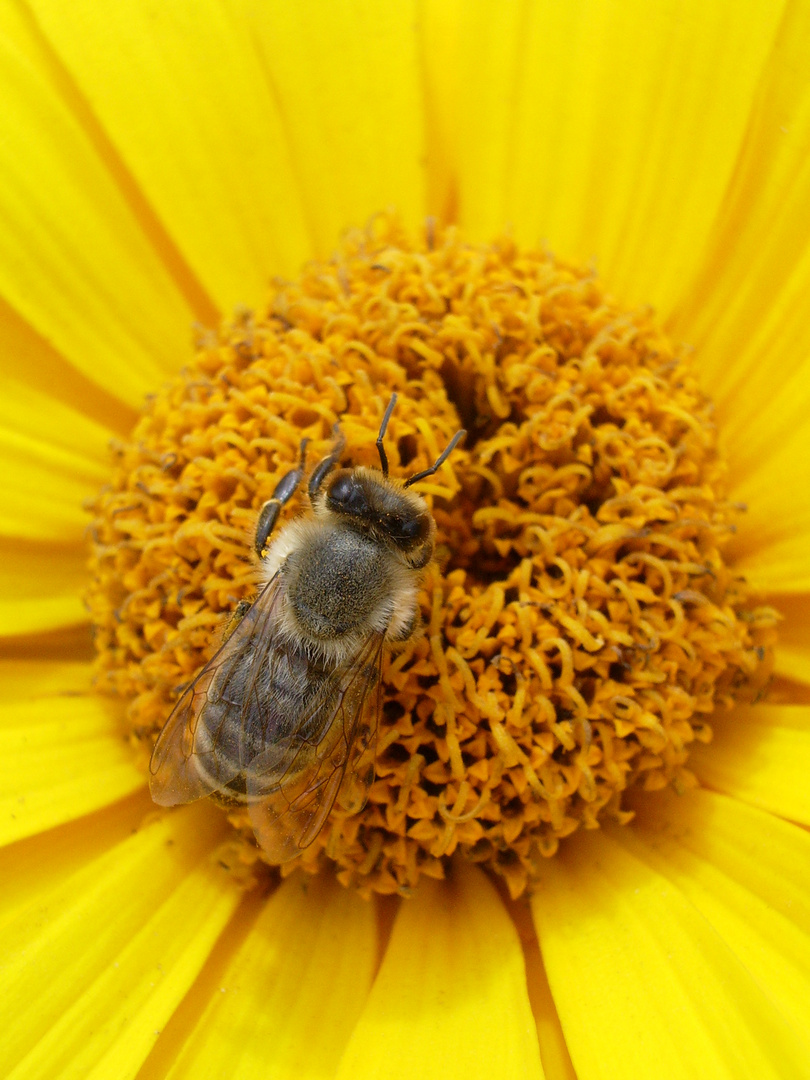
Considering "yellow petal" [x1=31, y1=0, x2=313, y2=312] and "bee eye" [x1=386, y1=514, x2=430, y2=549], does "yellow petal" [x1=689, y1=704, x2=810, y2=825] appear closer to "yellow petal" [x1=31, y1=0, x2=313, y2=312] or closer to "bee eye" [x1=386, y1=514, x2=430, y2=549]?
"bee eye" [x1=386, y1=514, x2=430, y2=549]

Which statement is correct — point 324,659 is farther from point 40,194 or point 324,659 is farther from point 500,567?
point 40,194

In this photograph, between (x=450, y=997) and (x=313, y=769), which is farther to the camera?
(x=450, y=997)

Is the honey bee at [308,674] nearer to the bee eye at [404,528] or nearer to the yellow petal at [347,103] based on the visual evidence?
the bee eye at [404,528]

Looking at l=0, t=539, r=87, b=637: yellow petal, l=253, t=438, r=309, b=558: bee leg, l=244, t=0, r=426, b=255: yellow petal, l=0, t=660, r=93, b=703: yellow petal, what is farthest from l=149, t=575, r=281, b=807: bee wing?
l=244, t=0, r=426, b=255: yellow petal

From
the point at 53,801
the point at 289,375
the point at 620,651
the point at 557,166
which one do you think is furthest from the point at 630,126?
the point at 53,801

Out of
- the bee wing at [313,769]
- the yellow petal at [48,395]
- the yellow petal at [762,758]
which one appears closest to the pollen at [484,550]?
the yellow petal at [762,758]

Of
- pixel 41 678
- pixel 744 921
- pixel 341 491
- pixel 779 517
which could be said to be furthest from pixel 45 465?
pixel 744 921

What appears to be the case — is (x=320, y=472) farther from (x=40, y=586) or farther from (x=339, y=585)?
(x=40, y=586)

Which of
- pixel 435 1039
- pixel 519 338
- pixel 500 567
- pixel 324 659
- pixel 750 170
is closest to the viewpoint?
pixel 324 659
